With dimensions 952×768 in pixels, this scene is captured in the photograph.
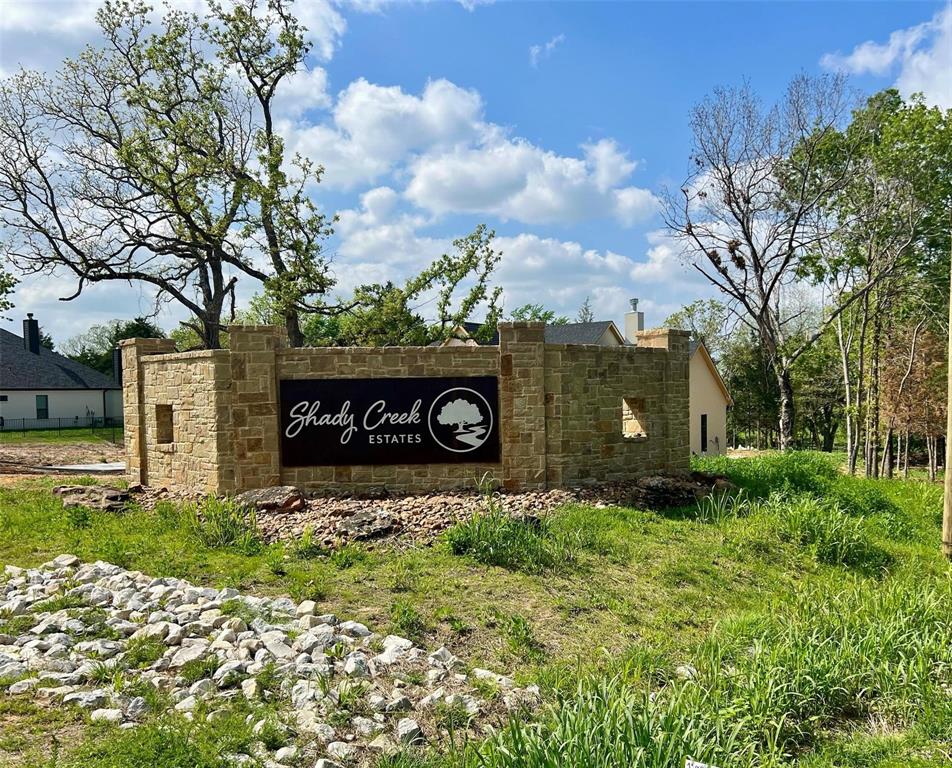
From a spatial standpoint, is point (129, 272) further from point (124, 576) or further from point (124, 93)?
point (124, 576)

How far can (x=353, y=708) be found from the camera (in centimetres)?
479

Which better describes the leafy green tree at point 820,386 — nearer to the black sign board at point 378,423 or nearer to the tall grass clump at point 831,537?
the tall grass clump at point 831,537

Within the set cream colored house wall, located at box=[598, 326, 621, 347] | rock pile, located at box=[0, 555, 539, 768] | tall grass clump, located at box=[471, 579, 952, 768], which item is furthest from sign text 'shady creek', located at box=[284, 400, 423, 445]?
cream colored house wall, located at box=[598, 326, 621, 347]

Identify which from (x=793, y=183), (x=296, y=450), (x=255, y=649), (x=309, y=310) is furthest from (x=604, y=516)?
(x=793, y=183)

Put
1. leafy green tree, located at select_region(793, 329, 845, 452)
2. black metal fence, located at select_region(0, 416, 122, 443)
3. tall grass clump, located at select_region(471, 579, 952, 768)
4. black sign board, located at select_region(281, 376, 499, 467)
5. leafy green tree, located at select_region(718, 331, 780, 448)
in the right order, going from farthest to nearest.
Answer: leafy green tree, located at select_region(718, 331, 780, 448), leafy green tree, located at select_region(793, 329, 845, 452), black metal fence, located at select_region(0, 416, 122, 443), black sign board, located at select_region(281, 376, 499, 467), tall grass clump, located at select_region(471, 579, 952, 768)

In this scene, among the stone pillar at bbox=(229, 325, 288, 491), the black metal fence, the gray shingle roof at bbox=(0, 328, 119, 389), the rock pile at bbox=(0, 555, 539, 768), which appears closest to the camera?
the rock pile at bbox=(0, 555, 539, 768)

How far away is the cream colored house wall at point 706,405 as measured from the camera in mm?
30578

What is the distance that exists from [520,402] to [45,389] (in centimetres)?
3670

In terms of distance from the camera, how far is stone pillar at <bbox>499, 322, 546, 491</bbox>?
1216 centimetres

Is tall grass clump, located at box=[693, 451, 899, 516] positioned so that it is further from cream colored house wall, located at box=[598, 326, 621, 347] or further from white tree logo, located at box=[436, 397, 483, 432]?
cream colored house wall, located at box=[598, 326, 621, 347]

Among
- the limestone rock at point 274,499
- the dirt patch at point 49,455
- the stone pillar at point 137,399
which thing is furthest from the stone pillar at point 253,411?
the dirt patch at point 49,455

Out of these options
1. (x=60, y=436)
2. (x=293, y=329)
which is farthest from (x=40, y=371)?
(x=293, y=329)

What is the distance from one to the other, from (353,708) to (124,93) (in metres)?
23.8

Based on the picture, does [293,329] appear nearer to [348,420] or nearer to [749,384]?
[348,420]
